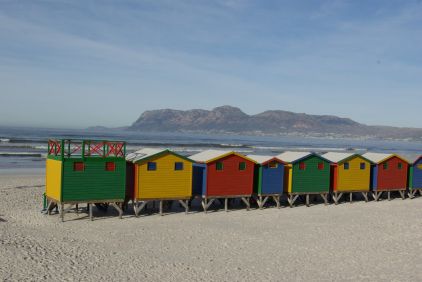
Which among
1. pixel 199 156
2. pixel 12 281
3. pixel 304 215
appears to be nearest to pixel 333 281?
pixel 12 281

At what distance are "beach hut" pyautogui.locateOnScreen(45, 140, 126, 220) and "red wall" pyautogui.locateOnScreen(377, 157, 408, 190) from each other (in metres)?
17.0

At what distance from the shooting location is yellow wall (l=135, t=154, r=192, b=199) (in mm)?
22891

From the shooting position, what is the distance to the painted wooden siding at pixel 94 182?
2114 centimetres

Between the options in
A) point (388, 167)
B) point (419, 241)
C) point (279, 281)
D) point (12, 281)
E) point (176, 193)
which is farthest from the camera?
point (388, 167)

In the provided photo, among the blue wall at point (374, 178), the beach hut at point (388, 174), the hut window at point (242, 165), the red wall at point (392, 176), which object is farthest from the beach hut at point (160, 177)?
the red wall at point (392, 176)

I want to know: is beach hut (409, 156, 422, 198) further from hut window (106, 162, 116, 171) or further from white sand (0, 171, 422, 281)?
hut window (106, 162, 116, 171)

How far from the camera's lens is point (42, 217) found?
21.9 meters

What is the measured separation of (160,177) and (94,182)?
322 cm

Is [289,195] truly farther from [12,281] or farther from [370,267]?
[12,281]

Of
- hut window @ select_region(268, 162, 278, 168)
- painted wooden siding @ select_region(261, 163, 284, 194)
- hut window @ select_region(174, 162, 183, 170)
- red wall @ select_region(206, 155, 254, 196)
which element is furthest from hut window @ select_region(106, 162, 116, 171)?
hut window @ select_region(268, 162, 278, 168)

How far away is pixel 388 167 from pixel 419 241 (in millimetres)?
12119

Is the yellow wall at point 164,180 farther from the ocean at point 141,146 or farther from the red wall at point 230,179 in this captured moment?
the ocean at point 141,146

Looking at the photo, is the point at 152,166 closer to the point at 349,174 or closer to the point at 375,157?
the point at 349,174

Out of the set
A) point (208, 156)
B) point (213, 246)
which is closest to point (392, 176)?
point (208, 156)
